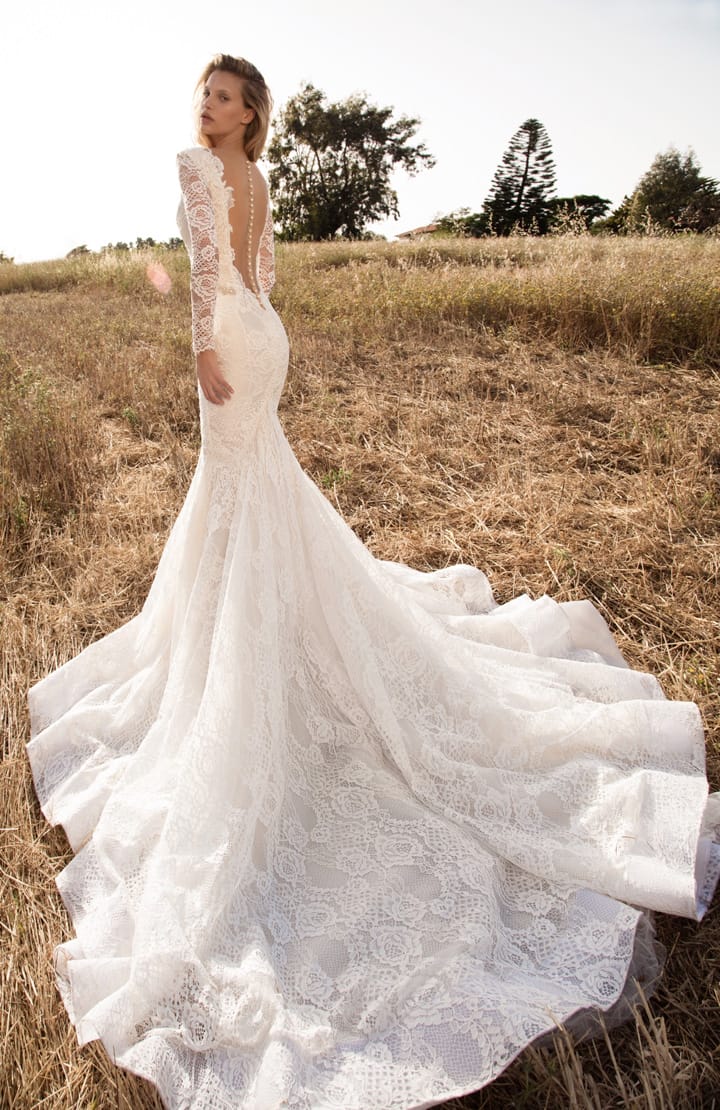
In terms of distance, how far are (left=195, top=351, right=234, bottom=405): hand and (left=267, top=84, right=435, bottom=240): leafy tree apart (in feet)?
114

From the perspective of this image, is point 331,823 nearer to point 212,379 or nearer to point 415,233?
point 212,379

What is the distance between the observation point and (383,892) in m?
2.15

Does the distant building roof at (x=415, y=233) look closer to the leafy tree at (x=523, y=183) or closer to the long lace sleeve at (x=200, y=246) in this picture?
the leafy tree at (x=523, y=183)

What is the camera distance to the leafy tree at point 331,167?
34062 millimetres

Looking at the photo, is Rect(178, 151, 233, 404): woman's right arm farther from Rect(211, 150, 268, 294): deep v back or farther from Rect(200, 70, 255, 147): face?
Rect(200, 70, 255, 147): face

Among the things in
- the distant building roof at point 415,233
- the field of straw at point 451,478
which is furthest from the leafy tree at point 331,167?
the field of straw at point 451,478

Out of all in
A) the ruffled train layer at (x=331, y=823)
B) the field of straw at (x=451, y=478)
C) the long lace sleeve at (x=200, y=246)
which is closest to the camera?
the ruffled train layer at (x=331, y=823)

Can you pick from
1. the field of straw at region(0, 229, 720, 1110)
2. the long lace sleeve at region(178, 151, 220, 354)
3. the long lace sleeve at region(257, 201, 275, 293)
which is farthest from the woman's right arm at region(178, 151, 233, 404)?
the field of straw at region(0, 229, 720, 1110)

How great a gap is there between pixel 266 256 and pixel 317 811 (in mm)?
2117

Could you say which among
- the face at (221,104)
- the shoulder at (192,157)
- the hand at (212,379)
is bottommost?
the hand at (212,379)

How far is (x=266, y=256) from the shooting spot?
2.79 m

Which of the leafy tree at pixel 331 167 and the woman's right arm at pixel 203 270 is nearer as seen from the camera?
the woman's right arm at pixel 203 270

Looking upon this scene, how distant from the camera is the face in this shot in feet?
7.92

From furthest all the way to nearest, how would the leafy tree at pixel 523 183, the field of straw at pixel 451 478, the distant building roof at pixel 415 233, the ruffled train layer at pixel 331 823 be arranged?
the leafy tree at pixel 523 183, the distant building roof at pixel 415 233, the field of straw at pixel 451 478, the ruffled train layer at pixel 331 823
